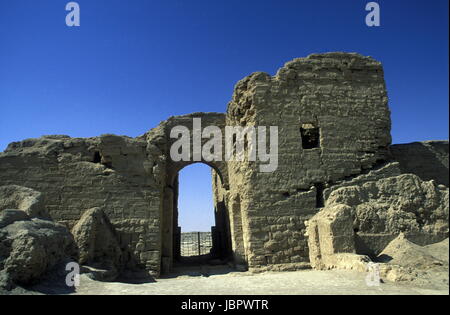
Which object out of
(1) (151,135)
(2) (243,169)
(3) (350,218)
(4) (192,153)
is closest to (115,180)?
(1) (151,135)

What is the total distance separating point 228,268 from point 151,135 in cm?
464

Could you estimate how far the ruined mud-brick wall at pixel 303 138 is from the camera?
9.08 m

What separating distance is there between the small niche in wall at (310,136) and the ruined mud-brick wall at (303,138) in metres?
0.03

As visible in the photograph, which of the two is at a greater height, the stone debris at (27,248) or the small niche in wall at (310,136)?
the small niche in wall at (310,136)

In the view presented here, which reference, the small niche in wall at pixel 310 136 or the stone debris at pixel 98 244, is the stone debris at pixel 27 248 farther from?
the small niche in wall at pixel 310 136

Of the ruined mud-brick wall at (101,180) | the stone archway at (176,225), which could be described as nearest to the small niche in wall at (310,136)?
the stone archway at (176,225)

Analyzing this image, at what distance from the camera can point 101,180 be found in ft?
32.5

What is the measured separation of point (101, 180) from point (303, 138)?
5977mm

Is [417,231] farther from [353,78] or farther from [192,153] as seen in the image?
[192,153]

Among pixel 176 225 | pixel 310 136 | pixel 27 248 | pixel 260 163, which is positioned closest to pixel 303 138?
pixel 310 136

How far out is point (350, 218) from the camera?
7418 mm

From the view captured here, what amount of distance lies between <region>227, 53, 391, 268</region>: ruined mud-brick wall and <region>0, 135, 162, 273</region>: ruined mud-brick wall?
251cm

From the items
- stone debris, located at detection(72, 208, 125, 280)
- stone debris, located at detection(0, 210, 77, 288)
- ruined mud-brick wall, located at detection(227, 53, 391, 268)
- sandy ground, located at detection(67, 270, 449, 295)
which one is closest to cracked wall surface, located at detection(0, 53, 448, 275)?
ruined mud-brick wall, located at detection(227, 53, 391, 268)
